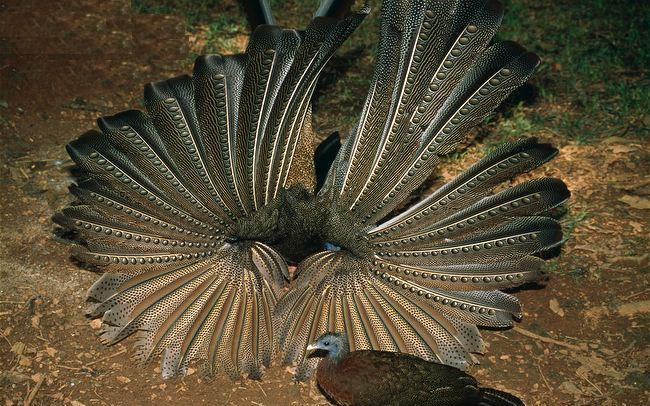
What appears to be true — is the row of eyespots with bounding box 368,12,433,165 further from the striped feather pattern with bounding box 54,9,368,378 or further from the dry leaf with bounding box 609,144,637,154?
the dry leaf with bounding box 609,144,637,154

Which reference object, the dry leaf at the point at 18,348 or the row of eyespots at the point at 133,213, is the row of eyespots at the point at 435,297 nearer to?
the row of eyespots at the point at 133,213

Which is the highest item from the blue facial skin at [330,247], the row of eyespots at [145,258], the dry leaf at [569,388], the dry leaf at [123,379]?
the blue facial skin at [330,247]

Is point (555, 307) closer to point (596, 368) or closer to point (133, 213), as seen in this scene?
point (596, 368)

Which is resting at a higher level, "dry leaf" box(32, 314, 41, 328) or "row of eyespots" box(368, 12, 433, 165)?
"row of eyespots" box(368, 12, 433, 165)

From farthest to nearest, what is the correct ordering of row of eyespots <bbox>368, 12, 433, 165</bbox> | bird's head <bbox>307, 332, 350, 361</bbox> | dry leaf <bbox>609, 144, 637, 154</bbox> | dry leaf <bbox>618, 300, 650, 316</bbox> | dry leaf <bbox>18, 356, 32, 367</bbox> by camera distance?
dry leaf <bbox>609, 144, 637, 154</bbox>, dry leaf <bbox>618, 300, 650, 316</bbox>, dry leaf <bbox>18, 356, 32, 367</bbox>, row of eyespots <bbox>368, 12, 433, 165</bbox>, bird's head <bbox>307, 332, 350, 361</bbox>

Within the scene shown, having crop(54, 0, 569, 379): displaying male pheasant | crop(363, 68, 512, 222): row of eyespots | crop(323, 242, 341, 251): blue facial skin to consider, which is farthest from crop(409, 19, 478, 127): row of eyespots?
crop(323, 242, 341, 251): blue facial skin

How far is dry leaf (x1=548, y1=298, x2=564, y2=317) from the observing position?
490cm

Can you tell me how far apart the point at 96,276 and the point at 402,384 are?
2.13 m

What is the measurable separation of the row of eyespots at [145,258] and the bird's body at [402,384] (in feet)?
3.43

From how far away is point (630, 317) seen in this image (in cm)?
484

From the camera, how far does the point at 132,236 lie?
4.55 m

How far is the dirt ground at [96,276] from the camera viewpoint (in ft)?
14.5

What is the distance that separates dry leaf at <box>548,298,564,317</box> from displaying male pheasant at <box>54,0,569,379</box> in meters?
0.49

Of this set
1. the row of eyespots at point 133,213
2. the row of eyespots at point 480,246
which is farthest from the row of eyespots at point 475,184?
the row of eyespots at point 133,213
